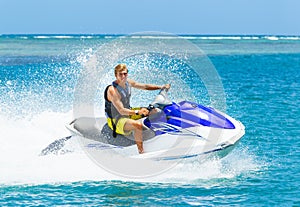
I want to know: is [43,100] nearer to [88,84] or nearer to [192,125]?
[88,84]

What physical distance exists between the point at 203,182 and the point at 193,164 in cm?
29

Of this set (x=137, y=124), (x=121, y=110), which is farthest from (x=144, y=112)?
(x=121, y=110)

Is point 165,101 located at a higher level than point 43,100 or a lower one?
lower

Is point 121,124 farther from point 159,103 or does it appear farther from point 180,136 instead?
point 180,136

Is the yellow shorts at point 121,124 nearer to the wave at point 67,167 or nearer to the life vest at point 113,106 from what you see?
the life vest at point 113,106

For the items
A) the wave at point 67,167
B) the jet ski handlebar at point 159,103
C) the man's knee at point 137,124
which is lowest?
the wave at point 67,167

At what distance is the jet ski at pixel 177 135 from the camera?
314 inches

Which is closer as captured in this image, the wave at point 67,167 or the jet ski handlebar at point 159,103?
the jet ski handlebar at point 159,103

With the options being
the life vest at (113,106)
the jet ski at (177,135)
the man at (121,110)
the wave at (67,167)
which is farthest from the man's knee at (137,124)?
the wave at (67,167)

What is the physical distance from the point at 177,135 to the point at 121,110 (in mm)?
827

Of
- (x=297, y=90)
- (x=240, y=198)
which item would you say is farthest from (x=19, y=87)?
(x=240, y=198)

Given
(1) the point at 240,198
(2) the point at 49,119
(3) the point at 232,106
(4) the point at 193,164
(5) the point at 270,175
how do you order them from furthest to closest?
1. (3) the point at 232,106
2. (2) the point at 49,119
3. (5) the point at 270,175
4. (4) the point at 193,164
5. (1) the point at 240,198

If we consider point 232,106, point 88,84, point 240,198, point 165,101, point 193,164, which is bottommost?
point 240,198

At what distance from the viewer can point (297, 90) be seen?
21.7 m
